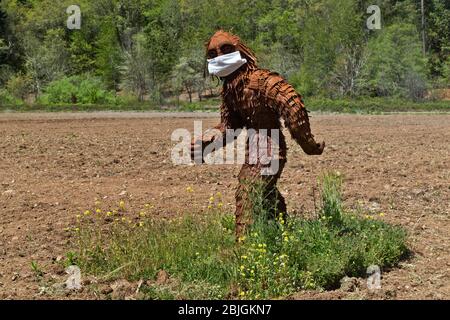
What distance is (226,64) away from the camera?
6.33m

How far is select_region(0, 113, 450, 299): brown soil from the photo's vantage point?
6043mm

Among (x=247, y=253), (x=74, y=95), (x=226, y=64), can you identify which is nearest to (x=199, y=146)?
(x=226, y=64)

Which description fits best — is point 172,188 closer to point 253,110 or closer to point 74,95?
point 253,110

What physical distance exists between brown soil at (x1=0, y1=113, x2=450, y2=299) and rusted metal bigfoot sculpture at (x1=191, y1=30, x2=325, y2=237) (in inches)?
49.7

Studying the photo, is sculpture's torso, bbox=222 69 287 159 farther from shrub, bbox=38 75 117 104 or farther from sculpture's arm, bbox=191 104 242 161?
shrub, bbox=38 75 117 104

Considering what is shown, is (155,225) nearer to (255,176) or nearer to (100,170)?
(255,176)

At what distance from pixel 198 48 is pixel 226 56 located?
166 feet

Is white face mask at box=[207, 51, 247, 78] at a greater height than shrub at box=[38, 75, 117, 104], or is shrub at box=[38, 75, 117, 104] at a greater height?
white face mask at box=[207, 51, 247, 78]

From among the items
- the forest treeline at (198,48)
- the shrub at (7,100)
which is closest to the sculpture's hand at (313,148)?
the shrub at (7,100)

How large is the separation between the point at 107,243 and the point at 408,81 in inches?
1796

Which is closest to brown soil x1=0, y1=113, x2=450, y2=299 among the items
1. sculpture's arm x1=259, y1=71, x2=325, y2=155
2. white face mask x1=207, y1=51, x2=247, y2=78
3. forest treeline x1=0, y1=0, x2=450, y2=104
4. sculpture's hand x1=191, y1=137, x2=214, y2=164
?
sculpture's arm x1=259, y1=71, x2=325, y2=155

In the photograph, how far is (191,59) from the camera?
5419cm

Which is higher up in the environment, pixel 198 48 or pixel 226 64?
pixel 198 48
